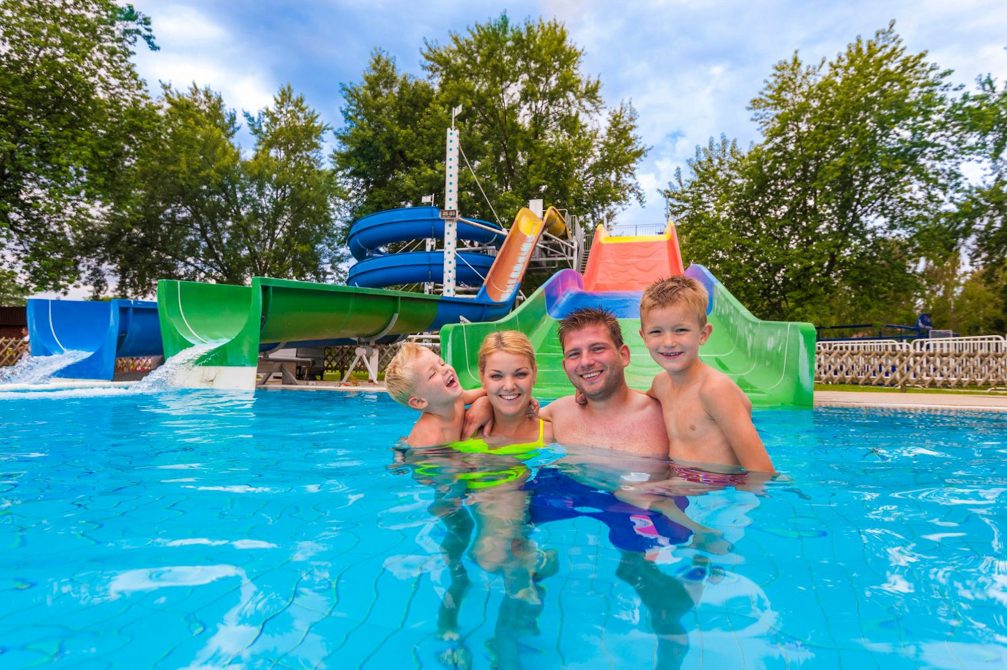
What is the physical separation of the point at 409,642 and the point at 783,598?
111 cm

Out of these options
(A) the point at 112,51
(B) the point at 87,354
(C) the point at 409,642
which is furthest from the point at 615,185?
(C) the point at 409,642

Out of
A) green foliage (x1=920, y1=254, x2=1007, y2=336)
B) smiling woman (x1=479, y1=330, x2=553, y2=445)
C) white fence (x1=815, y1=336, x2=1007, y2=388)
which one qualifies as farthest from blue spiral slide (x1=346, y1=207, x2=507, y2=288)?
green foliage (x1=920, y1=254, x2=1007, y2=336)

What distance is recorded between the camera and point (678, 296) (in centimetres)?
223

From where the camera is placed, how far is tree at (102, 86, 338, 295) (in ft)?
68.5

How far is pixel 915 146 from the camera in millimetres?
17406

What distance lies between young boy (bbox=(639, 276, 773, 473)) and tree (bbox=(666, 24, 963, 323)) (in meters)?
18.0

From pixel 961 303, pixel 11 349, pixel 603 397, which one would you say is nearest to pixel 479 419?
pixel 603 397

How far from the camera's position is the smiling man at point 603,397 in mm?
2471

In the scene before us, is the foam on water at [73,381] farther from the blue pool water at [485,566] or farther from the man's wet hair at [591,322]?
the man's wet hair at [591,322]

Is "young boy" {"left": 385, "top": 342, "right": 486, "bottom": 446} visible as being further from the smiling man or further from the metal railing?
the metal railing

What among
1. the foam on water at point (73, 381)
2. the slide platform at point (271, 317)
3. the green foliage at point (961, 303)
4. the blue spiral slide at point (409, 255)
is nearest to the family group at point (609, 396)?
the slide platform at point (271, 317)

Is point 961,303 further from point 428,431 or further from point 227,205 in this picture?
point 227,205

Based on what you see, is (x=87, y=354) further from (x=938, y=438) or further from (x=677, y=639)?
(x=938, y=438)

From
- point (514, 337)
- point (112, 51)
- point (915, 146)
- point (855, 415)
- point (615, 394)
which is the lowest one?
point (855, 415)
